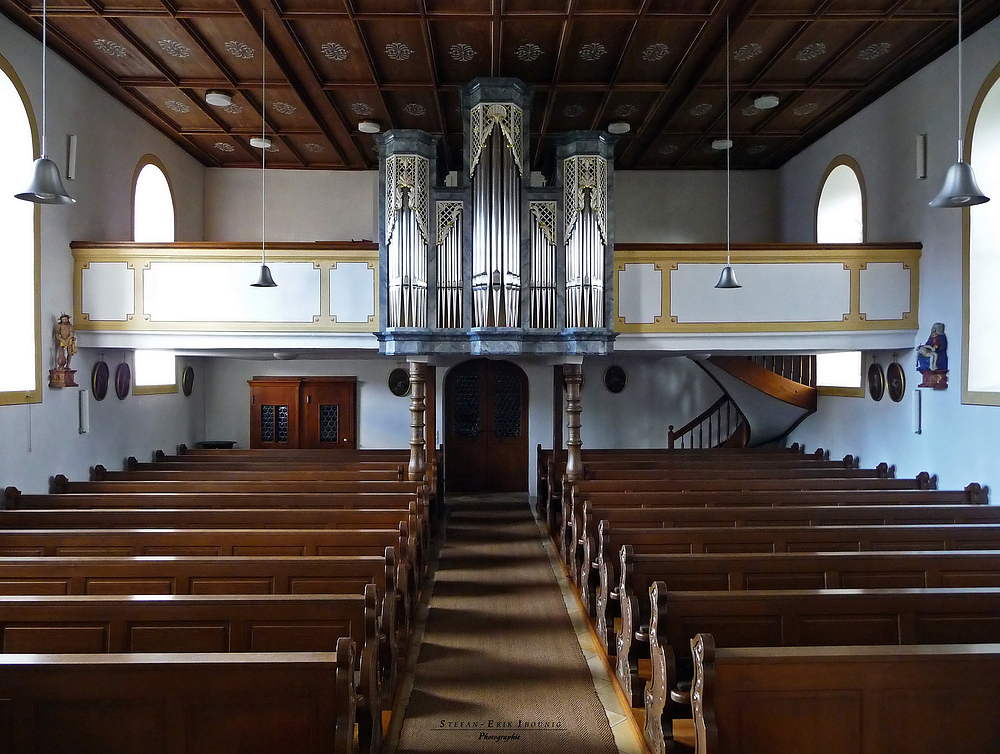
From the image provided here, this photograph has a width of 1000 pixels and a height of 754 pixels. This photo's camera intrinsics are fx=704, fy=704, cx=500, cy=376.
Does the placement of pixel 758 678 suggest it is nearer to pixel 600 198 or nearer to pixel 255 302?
pixel 600 198

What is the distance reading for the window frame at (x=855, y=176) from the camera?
990 cm

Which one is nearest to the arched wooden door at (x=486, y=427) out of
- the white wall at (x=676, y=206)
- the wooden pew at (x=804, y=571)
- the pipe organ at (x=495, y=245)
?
the white wall at (x=676, y=206)

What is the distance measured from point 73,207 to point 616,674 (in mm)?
7914

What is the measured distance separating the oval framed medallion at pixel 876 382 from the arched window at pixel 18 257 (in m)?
10.2

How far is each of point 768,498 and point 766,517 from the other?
819mm

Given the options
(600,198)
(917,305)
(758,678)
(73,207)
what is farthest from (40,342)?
(917,305)

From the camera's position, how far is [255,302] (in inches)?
343

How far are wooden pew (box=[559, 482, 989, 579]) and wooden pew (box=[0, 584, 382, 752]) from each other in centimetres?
355

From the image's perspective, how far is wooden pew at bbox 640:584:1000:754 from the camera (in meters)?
3.80

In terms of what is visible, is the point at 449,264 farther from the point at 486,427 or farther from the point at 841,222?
the point at 841,222

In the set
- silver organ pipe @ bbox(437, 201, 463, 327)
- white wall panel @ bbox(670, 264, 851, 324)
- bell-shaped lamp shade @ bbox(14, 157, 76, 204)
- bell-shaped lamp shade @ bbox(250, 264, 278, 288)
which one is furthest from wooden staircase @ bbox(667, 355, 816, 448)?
bell-shaped lamp shade @ bbox(14, 157, 76, 204)

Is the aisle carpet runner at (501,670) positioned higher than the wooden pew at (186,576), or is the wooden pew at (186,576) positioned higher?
the wooden pew at (186,576)

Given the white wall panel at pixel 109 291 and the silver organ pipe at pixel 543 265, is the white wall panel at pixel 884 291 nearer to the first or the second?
the silver organ pipe at pixel 543 265

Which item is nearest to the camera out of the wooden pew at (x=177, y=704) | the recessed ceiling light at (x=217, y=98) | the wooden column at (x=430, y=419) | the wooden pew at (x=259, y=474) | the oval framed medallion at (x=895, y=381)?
the wooden pew at (x=177, y=704)
